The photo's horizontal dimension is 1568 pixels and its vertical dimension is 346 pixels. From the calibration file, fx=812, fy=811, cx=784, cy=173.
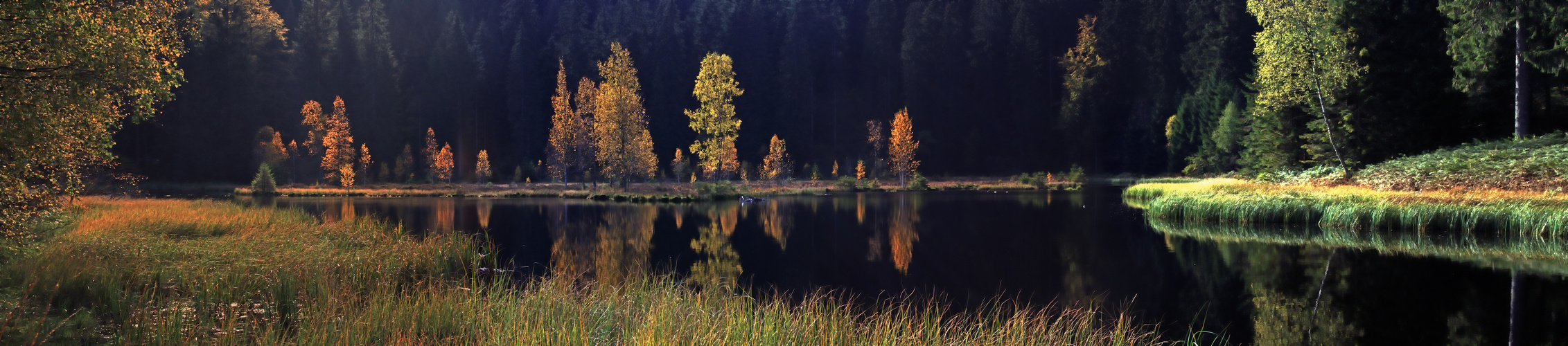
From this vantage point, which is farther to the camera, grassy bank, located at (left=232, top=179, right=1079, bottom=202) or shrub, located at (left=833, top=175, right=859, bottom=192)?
shrub, located at (left=833, top=175, right=859, bottom=192)

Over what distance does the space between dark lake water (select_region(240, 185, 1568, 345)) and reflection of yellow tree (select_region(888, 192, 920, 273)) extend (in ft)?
0.36

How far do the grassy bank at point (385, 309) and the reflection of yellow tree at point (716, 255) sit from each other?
5.42 ft

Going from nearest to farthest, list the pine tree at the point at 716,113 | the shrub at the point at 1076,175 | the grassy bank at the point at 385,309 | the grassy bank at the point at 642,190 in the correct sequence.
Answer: the grassy bank at the point at 385,309 < the grassy bank at the point at 642,190 < the pine tree at the point at 716,113 < the shrub at the point at 1076,175

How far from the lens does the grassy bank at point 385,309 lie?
241 inches

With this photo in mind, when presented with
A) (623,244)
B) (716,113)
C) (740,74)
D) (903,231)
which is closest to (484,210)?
(623,244)

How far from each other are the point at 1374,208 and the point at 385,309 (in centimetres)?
2031

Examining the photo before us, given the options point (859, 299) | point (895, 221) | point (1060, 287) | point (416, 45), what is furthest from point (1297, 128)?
point (416, 45)

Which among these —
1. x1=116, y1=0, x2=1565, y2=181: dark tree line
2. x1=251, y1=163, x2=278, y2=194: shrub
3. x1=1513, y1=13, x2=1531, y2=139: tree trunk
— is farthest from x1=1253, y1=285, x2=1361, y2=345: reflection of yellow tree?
x1=116, y1=0, x2=1565, y2=181: dark tree line

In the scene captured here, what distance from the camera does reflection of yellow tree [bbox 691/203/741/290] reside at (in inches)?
474

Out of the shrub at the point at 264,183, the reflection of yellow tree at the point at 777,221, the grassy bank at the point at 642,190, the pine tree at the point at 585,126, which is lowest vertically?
the reflection of yellow tree at the point at 777,221

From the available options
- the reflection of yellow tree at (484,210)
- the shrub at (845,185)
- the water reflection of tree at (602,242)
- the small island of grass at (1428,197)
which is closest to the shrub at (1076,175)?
the shrub at (845,185)

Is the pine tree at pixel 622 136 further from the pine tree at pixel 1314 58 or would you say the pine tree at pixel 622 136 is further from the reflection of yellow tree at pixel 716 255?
the pine tree at pixel 1314 58

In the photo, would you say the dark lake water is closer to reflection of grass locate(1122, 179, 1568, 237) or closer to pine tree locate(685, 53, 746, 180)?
reflection of grass locate(1122, 179, 1568, 237)

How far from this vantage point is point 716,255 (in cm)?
1557
